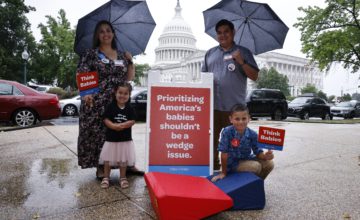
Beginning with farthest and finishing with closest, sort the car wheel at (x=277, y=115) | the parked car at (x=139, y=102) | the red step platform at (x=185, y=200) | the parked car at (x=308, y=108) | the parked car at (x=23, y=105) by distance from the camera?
1. the parked car at (x=308, y=108)
2. the car wheel at (x=277, y=115)
3. the parked car at (x=139, y=102)
4. the parked car at (x=23, y=105)
5. the red step platform at (x=185, y=200)

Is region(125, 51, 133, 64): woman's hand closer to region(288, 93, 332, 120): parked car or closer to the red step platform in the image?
the red step platform

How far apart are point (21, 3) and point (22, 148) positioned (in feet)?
112

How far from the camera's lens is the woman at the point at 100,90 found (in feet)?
13.0

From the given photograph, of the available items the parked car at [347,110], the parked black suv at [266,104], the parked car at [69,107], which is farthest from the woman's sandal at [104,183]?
the parked car at [347,110]

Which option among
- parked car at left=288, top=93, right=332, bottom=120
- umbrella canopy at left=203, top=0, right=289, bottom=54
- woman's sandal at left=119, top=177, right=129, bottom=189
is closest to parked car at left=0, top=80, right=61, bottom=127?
woman's sandal at left=119, top=177, right=129, bottom=189

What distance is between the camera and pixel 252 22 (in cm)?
402

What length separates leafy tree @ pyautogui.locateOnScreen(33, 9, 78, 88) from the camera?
37.9m

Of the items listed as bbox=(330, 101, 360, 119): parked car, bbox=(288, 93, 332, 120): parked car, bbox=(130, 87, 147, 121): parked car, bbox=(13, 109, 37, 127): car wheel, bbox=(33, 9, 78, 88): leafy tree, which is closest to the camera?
bbox=(13, 109, 37, 127): car wheel

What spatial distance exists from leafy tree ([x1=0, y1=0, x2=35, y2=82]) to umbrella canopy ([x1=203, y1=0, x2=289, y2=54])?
3371 cm

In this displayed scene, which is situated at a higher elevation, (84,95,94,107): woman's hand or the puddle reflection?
(84,95,94,107): woman's hand

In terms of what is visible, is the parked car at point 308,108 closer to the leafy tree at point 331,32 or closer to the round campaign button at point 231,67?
the leafy tree at point 331,32

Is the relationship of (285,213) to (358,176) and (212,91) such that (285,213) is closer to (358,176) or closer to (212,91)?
(212,91)

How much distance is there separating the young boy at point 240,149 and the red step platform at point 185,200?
618 mm

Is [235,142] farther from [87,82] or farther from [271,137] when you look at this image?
[87,82]
